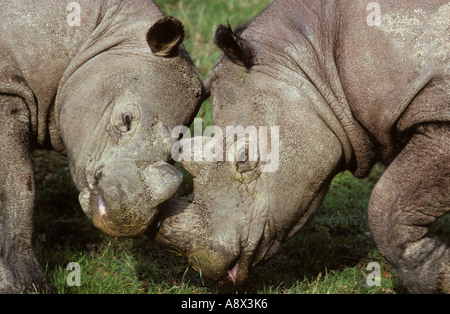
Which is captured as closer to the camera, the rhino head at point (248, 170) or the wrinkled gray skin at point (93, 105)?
the wrinkled gray skin at point (93, 105)

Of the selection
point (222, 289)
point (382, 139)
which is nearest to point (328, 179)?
point (382, 139)

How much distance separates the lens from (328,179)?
4.81 metres

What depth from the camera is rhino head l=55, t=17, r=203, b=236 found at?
4309mm

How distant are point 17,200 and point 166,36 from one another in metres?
1.40

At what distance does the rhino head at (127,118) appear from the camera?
4.31 m

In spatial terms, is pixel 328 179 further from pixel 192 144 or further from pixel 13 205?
pixel 13 205

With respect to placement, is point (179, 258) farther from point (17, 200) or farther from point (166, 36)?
point (166, 36)

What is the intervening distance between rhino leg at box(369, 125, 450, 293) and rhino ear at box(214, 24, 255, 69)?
108cm

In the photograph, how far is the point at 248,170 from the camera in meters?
4.55

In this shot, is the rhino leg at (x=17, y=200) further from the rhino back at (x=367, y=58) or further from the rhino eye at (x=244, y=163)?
the rhino back at (x=367, y=58)

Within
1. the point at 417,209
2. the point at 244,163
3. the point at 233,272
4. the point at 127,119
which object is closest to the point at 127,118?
the point at 127,119

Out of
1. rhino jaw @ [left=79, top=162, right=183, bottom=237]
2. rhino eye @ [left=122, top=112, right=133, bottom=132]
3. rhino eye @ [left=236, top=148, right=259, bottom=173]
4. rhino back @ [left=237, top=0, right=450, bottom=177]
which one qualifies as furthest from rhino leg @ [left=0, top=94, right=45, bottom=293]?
rhino back @ [left=237, top=0, right=450, bottom=177]

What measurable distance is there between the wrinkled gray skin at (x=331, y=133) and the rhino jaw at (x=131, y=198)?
0.24 m

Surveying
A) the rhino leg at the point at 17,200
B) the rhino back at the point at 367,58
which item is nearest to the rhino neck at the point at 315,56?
the rhino back at the point at 367,58
